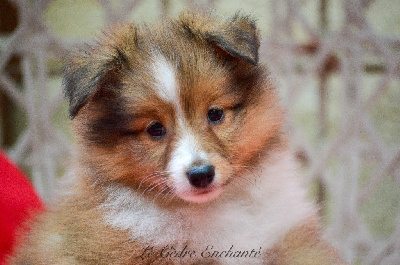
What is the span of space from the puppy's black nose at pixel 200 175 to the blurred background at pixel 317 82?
1.63 meters

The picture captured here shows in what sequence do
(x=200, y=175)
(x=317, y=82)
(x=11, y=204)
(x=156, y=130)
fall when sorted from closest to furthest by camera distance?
(x=200, y=175), (x=156, y=130), (x=11, y=204), (x=317, y=82)

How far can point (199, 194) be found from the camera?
141 cm

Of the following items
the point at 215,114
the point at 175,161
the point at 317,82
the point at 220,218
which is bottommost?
the point at 220,218

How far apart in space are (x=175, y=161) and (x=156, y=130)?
143 mm

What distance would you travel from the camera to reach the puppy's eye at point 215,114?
1.49 meters

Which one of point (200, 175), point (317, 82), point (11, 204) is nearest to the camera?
point (200, 175)

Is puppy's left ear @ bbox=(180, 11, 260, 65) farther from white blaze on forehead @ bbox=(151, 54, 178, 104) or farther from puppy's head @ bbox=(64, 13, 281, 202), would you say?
white blaze on forehead @ bbox=(151, 54, 178, 104)

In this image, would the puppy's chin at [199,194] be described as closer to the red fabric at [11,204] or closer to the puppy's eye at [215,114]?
the puppy's eye at [215,114]

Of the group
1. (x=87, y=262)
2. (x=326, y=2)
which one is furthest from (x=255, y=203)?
(x=326, y=2)

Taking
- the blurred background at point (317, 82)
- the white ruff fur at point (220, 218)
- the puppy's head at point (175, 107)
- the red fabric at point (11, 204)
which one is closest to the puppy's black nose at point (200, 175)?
the puppy's head at point (175, 107)

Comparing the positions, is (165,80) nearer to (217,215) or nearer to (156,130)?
(156,130)

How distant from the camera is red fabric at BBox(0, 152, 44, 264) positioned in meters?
Answer: 1.84

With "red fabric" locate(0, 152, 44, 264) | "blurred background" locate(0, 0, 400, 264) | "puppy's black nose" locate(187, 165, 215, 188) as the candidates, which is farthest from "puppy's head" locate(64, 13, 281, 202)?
"blurred background" locate(0, 0, 400, 264)

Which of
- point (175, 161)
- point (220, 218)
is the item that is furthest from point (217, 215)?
point (175, 161)
